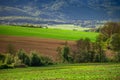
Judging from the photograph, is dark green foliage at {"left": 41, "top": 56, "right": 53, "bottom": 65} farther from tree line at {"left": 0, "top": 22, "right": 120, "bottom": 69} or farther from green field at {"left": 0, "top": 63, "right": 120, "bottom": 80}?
green field at {"left": 0, "top": 63, "right": 120, "bottom": 80}

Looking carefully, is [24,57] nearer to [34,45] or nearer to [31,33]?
[34,45]

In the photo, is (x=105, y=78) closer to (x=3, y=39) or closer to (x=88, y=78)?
(x=88, y=78)

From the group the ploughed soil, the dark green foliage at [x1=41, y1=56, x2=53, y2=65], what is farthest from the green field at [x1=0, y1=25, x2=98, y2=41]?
the dark green foliage at [x1=41, y1=56, x2=53, y2=65]

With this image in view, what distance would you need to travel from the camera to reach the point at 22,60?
55.4 metres

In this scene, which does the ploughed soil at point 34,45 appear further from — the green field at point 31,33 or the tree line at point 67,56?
the green field at point 31,33

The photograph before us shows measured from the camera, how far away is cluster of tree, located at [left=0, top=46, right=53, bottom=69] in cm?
5256

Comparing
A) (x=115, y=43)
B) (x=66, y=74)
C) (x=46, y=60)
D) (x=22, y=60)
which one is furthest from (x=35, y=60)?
(x=115, y=43)

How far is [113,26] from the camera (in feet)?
300

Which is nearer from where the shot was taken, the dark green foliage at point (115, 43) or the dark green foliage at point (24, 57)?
the dark green foliage at point (24, 57)

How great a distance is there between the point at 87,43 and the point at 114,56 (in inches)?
244

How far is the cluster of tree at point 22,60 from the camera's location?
5256 centimetres

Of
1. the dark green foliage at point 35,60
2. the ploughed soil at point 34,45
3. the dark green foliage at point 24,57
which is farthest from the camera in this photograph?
the ploughed soil at point 34,45

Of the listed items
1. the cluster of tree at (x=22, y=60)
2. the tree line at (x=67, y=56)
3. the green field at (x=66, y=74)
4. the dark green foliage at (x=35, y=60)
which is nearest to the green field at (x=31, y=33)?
the tree line at (x=67, y=56)

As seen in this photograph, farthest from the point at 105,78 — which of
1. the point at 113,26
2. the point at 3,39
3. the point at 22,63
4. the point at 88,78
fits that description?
the point at 113,26
